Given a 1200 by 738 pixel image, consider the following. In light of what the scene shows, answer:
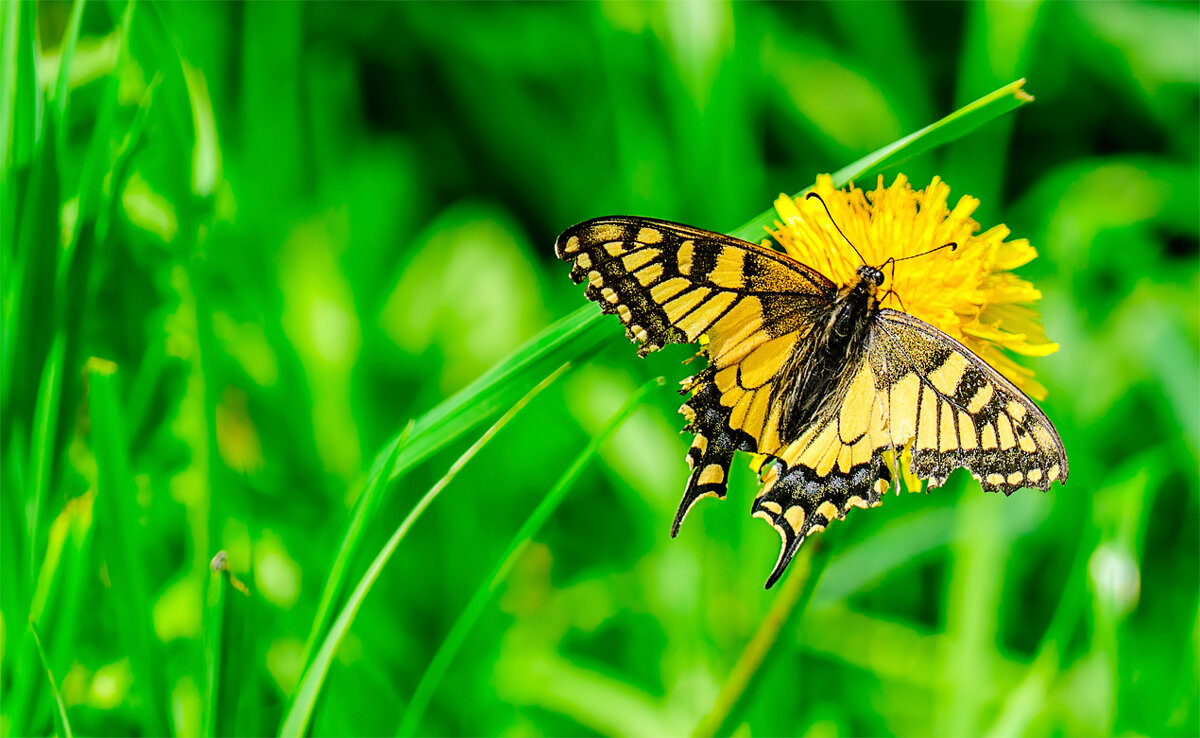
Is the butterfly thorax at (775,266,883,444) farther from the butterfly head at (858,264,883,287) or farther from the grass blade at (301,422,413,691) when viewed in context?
the grass blade at (301,422,413,691)

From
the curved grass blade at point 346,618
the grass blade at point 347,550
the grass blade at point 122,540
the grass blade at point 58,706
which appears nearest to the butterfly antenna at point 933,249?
the curved grass blade at point 346,618

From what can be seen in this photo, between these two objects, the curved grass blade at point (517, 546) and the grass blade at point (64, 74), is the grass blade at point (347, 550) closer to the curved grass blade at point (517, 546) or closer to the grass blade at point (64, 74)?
the curved grass blade at point (517, 546)

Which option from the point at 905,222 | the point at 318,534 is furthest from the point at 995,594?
the point at 318,534

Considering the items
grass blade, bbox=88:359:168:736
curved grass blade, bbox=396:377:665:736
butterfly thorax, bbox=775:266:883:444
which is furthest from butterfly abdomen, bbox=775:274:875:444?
grass blade, bbox=88:359:168:736

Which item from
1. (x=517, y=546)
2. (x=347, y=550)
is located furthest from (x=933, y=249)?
(x=347, y=550)

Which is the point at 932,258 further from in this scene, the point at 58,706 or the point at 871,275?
the point at 58,706

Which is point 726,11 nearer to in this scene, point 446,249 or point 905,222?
point 905,222
